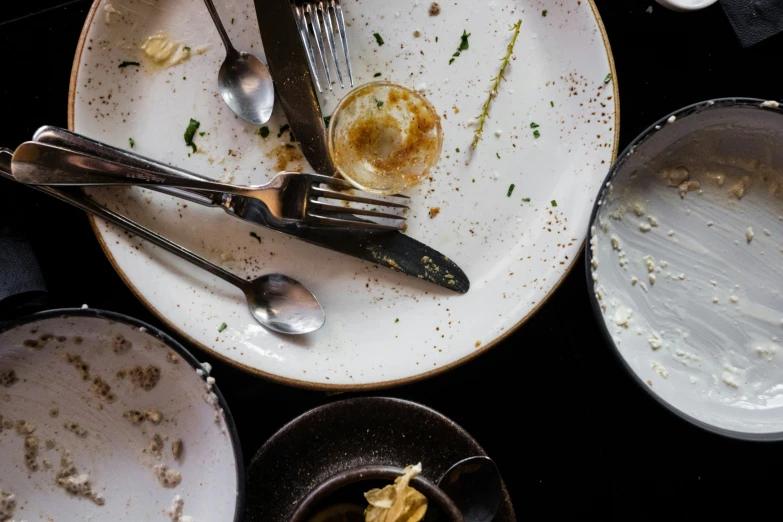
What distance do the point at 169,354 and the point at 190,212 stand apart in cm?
33

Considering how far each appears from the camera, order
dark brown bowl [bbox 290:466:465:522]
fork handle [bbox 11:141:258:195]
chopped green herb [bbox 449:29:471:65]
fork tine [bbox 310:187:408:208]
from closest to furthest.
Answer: dark brown bowl [bbox 290:466:465:522], fork handle [bbox 11:141:258:195], fork tine [bbox 310:187:408:208], chopped green herb [bbox 449:29:471:65]

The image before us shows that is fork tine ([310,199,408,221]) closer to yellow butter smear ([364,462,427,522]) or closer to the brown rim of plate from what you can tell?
the brown rim of plate

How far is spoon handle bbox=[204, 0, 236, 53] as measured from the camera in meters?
1.33

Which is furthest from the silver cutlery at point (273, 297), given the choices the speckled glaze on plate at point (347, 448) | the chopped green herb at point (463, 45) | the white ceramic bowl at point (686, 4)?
the white ceramic bowl at point (686, 4)

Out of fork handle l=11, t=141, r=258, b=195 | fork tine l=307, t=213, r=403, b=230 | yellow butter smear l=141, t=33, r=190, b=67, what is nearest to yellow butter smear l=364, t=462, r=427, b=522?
fork tine l=307, t=213, r=403, b=230

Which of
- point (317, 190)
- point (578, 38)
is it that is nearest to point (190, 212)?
point (317, 190)

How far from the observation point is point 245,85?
1.38 metres

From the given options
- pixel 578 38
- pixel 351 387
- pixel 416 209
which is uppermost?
pixel 578 38

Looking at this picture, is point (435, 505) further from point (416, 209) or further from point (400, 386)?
point (416, 209)

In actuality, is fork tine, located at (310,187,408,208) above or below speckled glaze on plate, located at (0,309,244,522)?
above

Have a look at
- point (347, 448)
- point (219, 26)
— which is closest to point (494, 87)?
point (219, 26)

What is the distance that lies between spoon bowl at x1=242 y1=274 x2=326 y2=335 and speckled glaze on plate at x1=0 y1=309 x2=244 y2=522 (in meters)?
0.20

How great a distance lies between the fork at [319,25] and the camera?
1.39m

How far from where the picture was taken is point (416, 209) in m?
1.44
